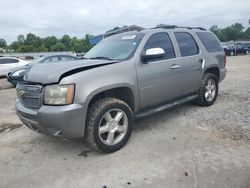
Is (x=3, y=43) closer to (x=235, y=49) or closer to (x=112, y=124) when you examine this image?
(x=235, y=49)

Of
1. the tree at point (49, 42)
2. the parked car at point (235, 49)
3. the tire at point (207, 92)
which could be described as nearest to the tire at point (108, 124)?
the tire at point (207, 92)

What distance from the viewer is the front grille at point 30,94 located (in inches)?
151

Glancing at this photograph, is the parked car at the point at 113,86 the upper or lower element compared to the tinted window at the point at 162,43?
lower

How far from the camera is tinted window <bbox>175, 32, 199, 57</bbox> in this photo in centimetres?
551

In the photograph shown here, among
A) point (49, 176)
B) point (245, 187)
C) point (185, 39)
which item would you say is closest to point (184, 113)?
point (185, 39)

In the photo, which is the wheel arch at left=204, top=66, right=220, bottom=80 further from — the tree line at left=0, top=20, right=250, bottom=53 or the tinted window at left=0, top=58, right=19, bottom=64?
the tree line at left=0, top=20, right=250, bottom=53

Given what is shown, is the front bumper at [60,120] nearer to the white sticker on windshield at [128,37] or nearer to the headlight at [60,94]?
the headlight at [60,94]

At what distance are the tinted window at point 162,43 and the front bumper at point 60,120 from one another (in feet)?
6.13

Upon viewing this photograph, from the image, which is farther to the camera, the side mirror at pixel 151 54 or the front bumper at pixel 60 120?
the side mirror at pixel 151 54

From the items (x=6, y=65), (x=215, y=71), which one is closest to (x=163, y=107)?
(x=215, y=71)

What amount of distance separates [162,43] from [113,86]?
5.25 ft

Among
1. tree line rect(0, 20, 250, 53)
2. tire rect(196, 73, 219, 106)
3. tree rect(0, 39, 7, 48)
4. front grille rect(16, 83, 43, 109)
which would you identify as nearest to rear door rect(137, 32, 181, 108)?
tire rect(196, 73, 219, 106)

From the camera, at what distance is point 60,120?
362cm

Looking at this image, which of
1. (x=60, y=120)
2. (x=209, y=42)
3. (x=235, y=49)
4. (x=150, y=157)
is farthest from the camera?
(x=235, y=49)
